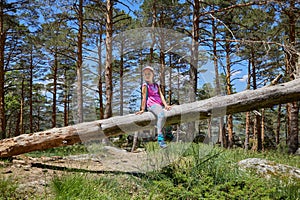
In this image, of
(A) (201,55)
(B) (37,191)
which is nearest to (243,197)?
(B) (37,191)

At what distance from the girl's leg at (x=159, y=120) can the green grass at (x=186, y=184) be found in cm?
54

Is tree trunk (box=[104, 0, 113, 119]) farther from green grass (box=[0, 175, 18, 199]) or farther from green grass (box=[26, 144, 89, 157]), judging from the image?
green grass (box=[0, 175, 18, 199])

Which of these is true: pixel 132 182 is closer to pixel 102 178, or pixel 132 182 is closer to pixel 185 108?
pixel 102 178

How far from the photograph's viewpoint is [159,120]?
13.8ft

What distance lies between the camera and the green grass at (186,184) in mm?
3264

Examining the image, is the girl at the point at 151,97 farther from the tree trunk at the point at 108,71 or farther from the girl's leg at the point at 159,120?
the tree trunk at the point at 108,71

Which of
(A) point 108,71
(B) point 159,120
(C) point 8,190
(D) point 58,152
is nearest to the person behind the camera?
(C) point 8,190

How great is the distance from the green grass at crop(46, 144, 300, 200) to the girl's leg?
540mm

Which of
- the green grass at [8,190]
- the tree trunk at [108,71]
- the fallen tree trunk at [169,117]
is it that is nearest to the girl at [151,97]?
the fallen tree trunk at [169,117]

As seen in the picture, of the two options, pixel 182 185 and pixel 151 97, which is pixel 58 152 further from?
pixel 182 185

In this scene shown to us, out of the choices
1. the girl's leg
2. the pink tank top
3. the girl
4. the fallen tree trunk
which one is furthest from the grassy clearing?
the pink tank top

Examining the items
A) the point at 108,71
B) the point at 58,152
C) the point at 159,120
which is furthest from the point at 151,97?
the point at 58,152

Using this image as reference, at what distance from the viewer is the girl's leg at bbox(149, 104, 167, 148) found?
4.17 meters

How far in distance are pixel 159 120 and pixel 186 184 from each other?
3.72ft
